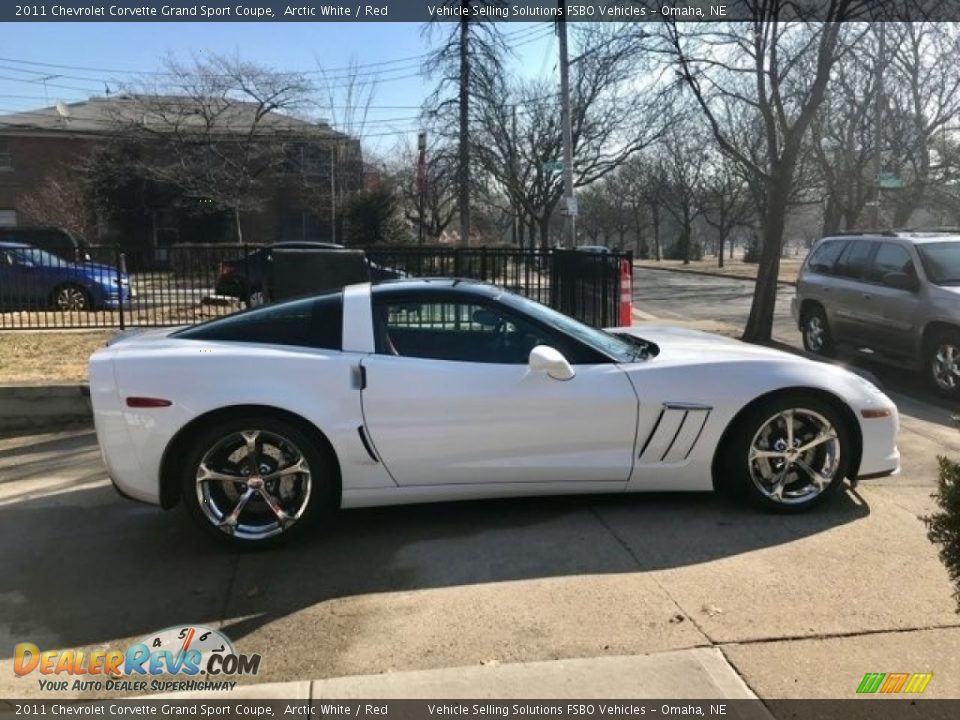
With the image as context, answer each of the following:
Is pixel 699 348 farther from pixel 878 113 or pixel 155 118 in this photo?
pixel 155 118

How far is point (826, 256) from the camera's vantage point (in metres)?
10.8

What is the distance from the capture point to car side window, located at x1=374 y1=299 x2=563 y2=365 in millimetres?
4215

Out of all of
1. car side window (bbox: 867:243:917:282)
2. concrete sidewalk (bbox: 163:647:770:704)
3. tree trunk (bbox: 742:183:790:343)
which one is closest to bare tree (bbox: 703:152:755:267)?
tree trunk (bbox: 742:183:790:343)

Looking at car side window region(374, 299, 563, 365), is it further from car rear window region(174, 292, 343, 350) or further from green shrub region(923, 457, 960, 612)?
green shrub region(923, 457, 960, 612)

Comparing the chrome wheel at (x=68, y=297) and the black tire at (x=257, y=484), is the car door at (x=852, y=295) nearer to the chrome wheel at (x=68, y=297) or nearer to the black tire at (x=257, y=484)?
the black tire at (x=257, y=484)

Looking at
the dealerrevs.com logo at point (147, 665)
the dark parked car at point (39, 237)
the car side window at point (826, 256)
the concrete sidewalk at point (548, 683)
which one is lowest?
the dealerrevs.com logo at point (147, 665)

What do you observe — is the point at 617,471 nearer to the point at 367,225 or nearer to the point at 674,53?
the point at 674,53

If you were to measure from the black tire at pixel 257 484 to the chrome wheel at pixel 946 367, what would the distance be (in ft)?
22.6

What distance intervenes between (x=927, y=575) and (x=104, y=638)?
143 inches

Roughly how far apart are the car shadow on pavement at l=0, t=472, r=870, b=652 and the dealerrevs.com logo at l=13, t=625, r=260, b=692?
94 millimetres

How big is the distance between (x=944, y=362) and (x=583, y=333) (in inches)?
219

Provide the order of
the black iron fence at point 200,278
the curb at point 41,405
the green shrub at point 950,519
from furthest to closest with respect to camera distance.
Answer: the black iron fence at point 200,278 → the curb at point 41,405 → the green shrub at point 950,519

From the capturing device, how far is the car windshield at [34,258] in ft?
42.5

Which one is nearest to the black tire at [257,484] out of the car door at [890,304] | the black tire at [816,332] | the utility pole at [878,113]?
the car door at [890,304]
